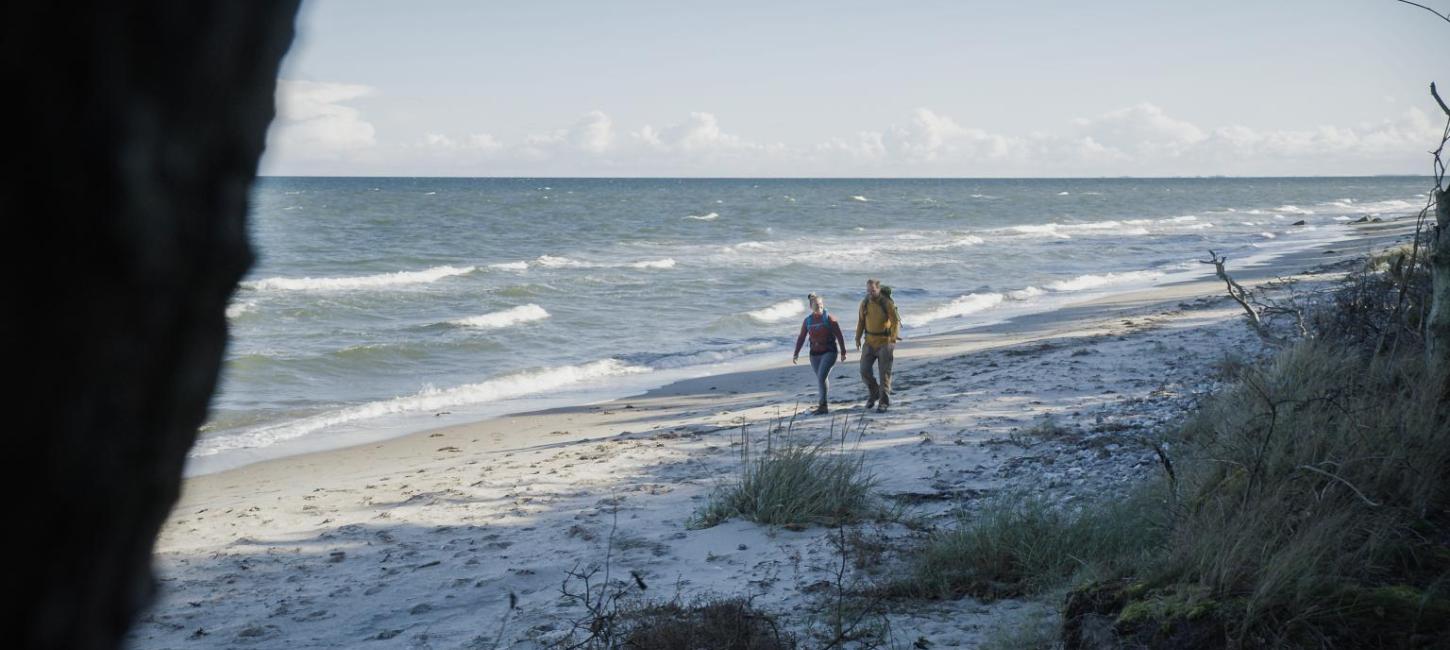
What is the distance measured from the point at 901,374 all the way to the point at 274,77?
1532cm

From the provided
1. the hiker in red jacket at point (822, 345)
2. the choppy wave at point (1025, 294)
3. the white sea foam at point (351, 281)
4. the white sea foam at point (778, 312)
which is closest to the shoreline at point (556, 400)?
the choppy wave at point (1025, 294)

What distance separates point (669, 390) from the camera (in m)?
16.6

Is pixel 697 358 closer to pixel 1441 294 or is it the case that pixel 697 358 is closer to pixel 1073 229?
pixel 1441 294

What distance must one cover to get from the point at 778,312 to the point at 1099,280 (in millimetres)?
12306

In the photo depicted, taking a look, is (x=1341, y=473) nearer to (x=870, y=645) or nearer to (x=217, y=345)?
(x=870, y=645)

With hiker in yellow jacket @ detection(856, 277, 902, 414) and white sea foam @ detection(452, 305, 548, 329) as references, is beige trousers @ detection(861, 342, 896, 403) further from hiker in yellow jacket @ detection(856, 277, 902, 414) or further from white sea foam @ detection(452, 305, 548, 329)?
white sea foam @ detection(452, 305, 548, 329)

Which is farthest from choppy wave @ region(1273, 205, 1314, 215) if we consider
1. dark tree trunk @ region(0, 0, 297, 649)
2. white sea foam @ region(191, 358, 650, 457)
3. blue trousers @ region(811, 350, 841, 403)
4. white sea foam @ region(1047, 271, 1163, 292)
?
dark tree trunk @ region(0, 0, 297, 649)

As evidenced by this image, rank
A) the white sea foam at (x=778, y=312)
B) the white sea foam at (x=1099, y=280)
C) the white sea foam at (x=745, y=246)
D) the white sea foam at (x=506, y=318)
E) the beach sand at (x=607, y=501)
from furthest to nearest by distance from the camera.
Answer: the white sea foam at (x=745, y=246) < the white sea foam at (x=1099, y=280) < the white sea foam at (x=778, y=312) < the white sea foam at (x=506, y=318) < the beach sand at (x=607, y=501)

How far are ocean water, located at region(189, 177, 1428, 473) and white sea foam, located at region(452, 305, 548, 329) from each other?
0.07 metres

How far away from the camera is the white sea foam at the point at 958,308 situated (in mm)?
24312

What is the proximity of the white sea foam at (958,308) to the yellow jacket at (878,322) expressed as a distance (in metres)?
10.6

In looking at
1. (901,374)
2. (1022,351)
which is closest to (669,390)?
(901,374)

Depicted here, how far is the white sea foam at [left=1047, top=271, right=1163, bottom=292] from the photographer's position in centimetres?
3056

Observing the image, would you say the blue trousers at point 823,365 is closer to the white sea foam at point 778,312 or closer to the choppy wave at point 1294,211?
the white sea foam at point 778,312
